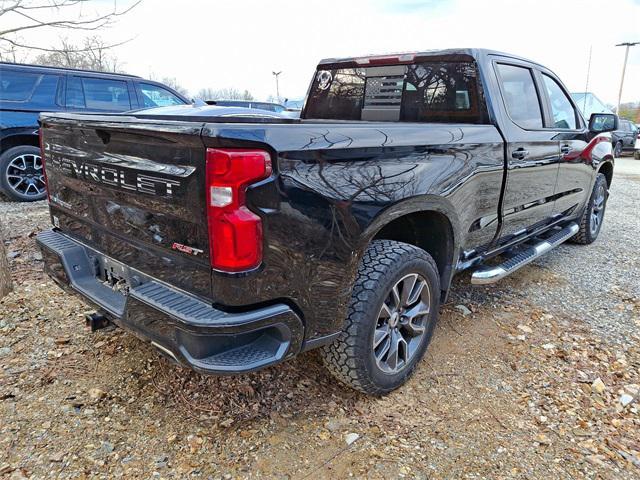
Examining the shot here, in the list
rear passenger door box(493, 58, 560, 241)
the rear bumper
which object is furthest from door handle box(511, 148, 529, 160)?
the rear bumper

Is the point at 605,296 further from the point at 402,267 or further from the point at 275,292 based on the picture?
the point at 275,292

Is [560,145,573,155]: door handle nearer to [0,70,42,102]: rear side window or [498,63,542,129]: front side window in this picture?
[498,63,542,129]: front side window

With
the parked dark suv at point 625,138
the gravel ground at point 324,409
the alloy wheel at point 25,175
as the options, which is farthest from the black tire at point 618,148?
the alloy wheel at point 25,175

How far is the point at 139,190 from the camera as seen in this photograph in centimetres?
205

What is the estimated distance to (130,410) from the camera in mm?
2449

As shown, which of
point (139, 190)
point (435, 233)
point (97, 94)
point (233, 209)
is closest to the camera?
point (233, 209)

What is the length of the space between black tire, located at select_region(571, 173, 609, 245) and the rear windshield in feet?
9.18

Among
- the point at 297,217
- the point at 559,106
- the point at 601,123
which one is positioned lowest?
the point at 297,217

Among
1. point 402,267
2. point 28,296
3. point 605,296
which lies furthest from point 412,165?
point 28,296

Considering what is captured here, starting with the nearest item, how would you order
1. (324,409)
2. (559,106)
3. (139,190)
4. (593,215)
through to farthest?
(139,190)
(324,409)
(559,106)
(593,215)

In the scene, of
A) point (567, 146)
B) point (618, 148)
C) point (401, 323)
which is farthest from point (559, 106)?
point (618, 148)

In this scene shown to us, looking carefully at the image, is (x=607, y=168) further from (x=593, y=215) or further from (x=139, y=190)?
(x=139, y=190)

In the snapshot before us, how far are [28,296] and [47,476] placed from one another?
203 centimetres

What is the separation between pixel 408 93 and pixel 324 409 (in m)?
2.28
